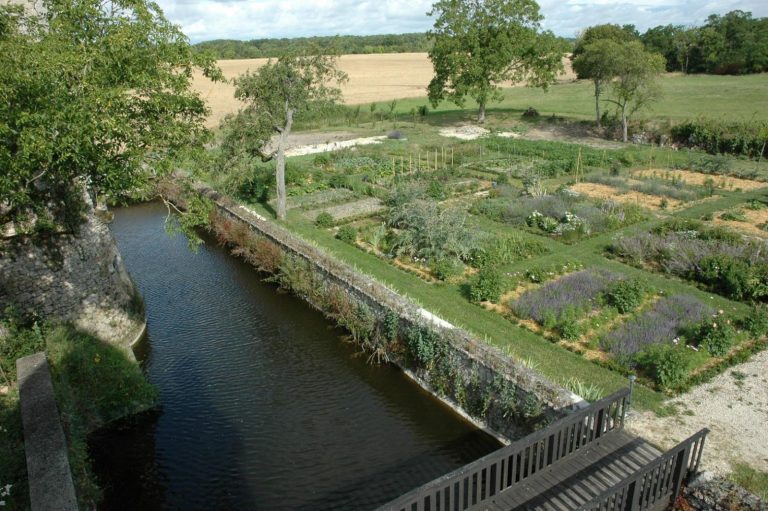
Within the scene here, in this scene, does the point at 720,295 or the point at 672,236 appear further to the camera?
the point at 672,236

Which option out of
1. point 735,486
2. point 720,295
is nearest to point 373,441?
point 735,486

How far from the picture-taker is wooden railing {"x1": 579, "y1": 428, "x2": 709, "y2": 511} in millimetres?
7340

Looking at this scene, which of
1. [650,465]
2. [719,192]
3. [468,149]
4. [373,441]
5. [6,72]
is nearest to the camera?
[650,465]

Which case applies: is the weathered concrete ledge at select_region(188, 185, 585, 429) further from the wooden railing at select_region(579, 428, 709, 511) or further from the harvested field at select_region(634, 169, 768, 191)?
the harvested field at select_region(634, 169, 768, 191)

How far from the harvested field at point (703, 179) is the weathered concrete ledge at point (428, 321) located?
19910 mm

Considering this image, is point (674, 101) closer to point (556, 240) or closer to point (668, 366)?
point (556, 240)

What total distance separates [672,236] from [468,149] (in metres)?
17.8

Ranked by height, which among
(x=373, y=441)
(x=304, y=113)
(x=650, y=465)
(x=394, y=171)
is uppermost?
(x=304, y=113)

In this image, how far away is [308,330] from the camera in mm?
15703

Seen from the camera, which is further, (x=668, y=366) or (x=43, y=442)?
(x=668, y=366)

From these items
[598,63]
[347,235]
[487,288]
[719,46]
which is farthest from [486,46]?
[719,46]

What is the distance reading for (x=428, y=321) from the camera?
503 inches

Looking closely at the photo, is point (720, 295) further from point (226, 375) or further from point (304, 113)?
point (304, 113)

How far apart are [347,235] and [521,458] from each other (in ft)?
43.3
